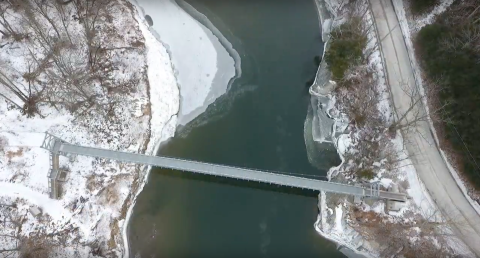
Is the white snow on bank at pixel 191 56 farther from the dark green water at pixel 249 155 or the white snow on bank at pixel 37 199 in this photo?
the white snow on bank at pixel 37 199

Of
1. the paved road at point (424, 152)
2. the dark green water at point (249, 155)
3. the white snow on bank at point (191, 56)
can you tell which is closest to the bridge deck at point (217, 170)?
the dark green water at point (249, 155)

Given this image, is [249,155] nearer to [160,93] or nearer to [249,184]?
[249,184]

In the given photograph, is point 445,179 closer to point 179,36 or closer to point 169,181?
point 169,181

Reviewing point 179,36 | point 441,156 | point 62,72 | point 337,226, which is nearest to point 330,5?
point 179,36

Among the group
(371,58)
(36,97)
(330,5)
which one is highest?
(330,5)

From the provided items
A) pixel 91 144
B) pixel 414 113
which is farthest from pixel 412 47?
pixel 91 144
